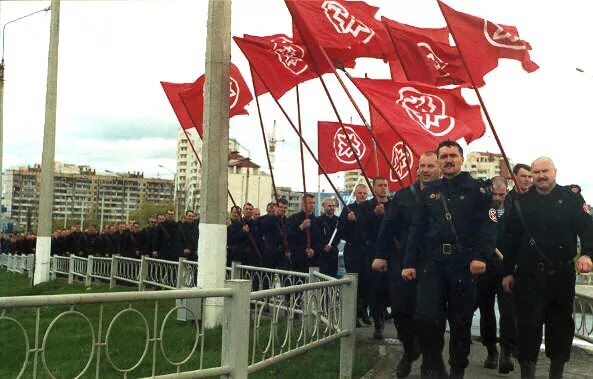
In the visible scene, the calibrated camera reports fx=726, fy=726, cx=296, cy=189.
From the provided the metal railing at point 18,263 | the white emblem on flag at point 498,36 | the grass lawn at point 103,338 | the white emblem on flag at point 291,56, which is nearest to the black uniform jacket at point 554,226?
the white emblem on flag at point 498,36

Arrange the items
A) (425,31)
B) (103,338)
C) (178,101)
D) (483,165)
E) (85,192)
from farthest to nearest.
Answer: (85,192) → (483,165) → (178,101) → (425,31) → (103,338)

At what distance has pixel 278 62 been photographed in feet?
35.3

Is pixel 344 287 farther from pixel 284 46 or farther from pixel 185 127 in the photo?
pixel 185 127

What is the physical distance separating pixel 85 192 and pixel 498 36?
4783 inches

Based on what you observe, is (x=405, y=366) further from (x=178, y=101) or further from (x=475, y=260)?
(x=178, y=101)

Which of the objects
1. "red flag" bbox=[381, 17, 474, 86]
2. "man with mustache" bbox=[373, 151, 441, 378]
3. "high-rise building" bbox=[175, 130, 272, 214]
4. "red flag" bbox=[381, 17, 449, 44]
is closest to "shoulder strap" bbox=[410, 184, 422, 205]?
"man with mustache" bbox=[373, 151, 441, 378]

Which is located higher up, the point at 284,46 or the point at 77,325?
the point at 284,46

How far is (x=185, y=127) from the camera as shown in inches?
496

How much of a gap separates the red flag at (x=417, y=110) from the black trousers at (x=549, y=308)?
2445 millimetres

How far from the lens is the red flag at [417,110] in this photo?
8.30 meters

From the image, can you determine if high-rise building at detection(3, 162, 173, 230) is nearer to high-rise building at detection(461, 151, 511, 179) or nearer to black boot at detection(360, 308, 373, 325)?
high-rise building at detection(461, 151, 511, 179)

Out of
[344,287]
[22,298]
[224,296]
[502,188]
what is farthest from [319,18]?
[22,298]

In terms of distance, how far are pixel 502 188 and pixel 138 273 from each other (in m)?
9.78

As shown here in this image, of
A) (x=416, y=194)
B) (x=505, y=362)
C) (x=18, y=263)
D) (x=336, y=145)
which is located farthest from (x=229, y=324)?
(x=18, y=263)
